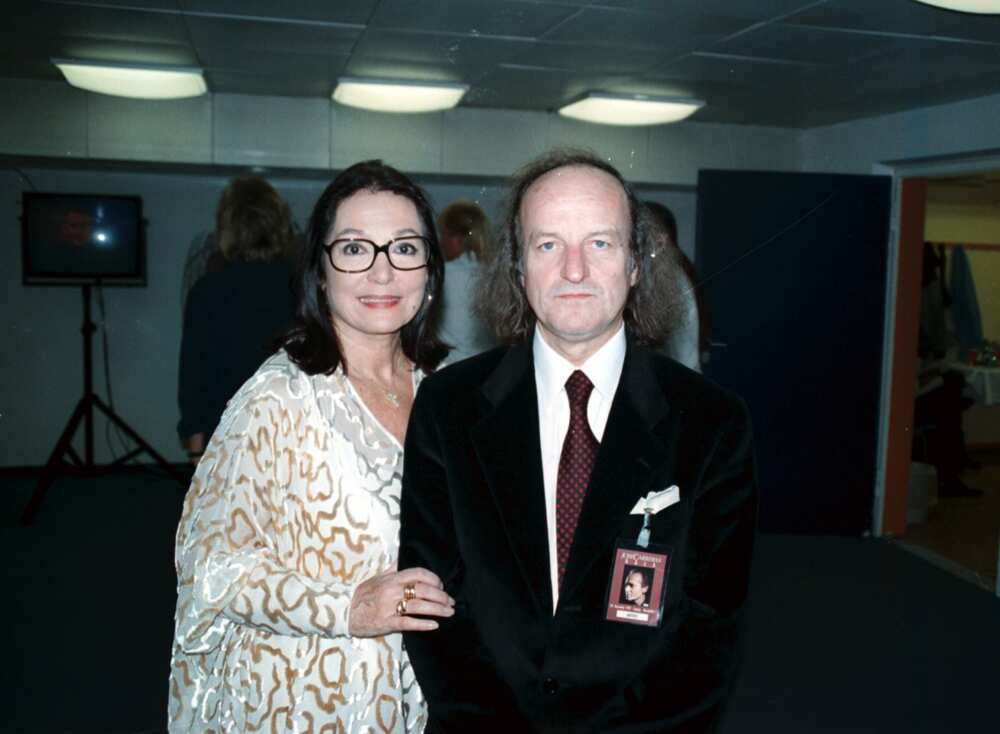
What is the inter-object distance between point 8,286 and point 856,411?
19.4 feet

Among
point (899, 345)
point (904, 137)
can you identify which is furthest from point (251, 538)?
point (899, 345)

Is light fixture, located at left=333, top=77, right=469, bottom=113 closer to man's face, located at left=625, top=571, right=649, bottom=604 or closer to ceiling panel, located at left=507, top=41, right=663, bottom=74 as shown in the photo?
ceiling panel, located at left=507, top=41, right=663, bottom=74

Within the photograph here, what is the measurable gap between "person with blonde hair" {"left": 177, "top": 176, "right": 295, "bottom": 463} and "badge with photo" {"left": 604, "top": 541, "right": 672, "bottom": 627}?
1.83m

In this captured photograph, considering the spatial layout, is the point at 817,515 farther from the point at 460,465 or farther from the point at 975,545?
the point at 460,465

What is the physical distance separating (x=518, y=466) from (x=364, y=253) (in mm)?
461

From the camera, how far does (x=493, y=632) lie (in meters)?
1.37

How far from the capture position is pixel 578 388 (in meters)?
1.48

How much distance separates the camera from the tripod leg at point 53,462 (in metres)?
5.02

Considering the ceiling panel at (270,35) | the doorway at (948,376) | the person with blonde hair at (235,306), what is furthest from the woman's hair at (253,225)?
the doorway at (948,376)

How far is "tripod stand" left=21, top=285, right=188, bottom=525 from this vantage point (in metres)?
5.16

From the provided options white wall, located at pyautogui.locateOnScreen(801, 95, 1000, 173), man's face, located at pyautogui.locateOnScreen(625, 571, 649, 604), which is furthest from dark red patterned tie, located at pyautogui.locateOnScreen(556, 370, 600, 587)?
white wall, located at pyautogui.locateOnScreen(801, 95, 1000, 173)

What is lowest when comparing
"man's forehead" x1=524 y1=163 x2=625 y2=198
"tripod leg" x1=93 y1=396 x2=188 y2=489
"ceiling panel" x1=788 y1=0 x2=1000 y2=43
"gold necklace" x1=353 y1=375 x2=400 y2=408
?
"tripod leg" x1=93 y1=396 x2=188 y2=489

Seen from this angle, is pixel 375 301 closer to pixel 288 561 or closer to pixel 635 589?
pixel 288 561

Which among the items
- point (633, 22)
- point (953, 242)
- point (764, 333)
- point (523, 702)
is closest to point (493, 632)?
point (523, 702)
